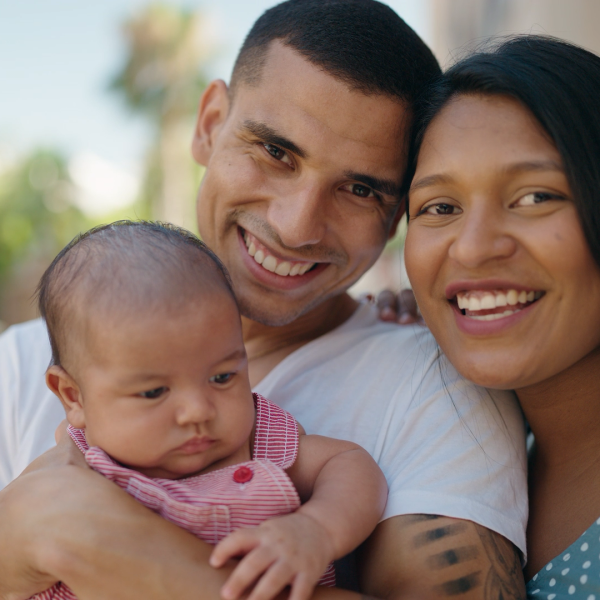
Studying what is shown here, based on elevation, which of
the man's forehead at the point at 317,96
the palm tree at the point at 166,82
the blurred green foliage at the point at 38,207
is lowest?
the blurred green foliage at the point at 38,207

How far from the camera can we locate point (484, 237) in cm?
207

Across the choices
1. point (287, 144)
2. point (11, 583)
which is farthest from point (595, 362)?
point (11, 583)

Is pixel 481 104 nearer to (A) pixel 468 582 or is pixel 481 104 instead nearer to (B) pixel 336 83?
(B) pixel 336 83

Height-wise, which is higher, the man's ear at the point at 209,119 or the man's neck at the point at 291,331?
the man's ear at the point at 209,119

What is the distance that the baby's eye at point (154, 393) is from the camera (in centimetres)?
191

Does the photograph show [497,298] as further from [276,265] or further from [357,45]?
[357,45]

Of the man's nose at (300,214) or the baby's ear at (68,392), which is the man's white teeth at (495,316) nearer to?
the man's nose at (300,214)

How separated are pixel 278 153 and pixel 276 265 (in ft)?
1.54

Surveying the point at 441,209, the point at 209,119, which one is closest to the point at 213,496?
the point at 441,209

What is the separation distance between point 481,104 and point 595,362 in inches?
39.6

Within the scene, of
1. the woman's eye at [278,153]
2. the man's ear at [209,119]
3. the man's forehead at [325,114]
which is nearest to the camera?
the man's forehead at [325,114]

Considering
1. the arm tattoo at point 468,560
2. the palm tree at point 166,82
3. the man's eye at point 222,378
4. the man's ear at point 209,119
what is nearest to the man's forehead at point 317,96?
the man's ear at point 209,119

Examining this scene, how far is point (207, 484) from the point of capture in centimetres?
195

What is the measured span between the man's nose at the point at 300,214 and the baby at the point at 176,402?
0.58 meters
